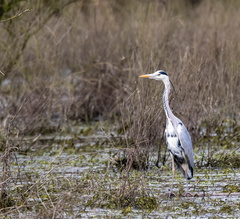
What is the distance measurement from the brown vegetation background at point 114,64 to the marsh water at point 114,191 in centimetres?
78

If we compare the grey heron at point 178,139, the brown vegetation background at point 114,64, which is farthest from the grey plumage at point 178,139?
the brown vegetation background at point 114,64

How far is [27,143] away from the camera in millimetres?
10672

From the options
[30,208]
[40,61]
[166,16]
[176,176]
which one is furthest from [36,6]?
[30,208]

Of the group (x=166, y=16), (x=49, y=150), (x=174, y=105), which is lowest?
(x=49, y=150)

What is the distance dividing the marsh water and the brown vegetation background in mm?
777

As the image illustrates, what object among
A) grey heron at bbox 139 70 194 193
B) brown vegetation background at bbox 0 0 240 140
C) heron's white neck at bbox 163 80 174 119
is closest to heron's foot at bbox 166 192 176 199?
grey heron at bbox 139 70 194 193

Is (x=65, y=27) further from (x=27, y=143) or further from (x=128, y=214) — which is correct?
(x=128, y=214)

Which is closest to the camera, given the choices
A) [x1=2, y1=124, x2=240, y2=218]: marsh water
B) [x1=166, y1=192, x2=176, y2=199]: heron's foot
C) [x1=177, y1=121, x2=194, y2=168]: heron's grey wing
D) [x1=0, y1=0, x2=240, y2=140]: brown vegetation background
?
[x1=2, y1=124, x2=240, y2=218]: marsh water

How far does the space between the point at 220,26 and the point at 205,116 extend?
380 centimetres

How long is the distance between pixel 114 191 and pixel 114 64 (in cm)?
659

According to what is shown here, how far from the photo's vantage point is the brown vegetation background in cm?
945

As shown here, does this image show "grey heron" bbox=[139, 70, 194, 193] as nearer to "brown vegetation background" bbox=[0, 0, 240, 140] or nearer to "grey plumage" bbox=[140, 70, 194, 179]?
"grey plumage" bbox=[140, 70, 194, 179]

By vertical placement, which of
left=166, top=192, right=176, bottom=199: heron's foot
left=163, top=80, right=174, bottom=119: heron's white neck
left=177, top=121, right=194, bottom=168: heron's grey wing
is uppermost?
left=163, top=80, right=174, bottom=119: heron's white neck

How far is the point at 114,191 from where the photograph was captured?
6781mm
